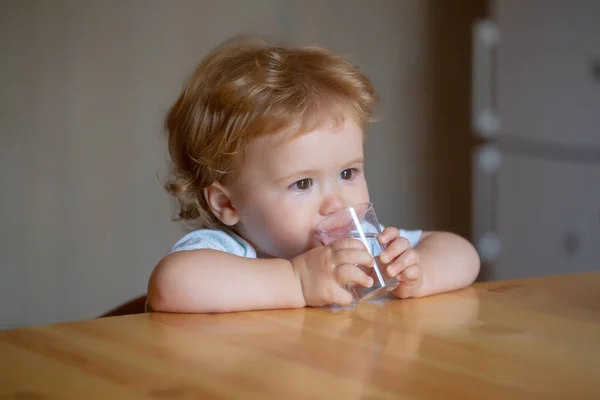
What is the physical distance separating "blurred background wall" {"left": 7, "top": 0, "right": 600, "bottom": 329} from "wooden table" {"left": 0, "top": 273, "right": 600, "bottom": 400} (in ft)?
6.10

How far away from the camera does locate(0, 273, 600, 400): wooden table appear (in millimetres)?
549

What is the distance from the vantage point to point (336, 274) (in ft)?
2.89

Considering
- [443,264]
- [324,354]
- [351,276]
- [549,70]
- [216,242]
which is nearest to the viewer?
[324,354]

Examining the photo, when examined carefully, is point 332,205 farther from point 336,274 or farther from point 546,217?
point 546,217

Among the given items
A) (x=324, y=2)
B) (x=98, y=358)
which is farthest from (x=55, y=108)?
(x=98, y=358)

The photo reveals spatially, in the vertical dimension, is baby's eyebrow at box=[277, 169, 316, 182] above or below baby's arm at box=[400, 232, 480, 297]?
above

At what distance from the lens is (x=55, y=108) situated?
2.58 meters

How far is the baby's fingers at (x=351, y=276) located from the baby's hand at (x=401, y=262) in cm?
4

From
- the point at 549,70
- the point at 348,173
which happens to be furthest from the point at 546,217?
the point at 348,173

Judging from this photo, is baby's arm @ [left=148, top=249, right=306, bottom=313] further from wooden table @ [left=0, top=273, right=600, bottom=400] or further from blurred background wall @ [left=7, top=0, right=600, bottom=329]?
blurred background wall @ [left=7, top=0, right=600, bottom=329]

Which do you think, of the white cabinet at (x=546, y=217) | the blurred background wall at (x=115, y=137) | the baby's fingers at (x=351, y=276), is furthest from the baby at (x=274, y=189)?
the white cabinet at (x=546, y=217)

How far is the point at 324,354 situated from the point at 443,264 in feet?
1.44

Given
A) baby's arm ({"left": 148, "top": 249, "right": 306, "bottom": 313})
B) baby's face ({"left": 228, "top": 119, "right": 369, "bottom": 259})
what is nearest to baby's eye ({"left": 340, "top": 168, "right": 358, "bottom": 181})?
baby's face ({"left": 228, "top": 119, "right": 369, "bottom": 259})

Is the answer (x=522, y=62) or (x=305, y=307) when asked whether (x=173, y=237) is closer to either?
(x=522, y=62)
